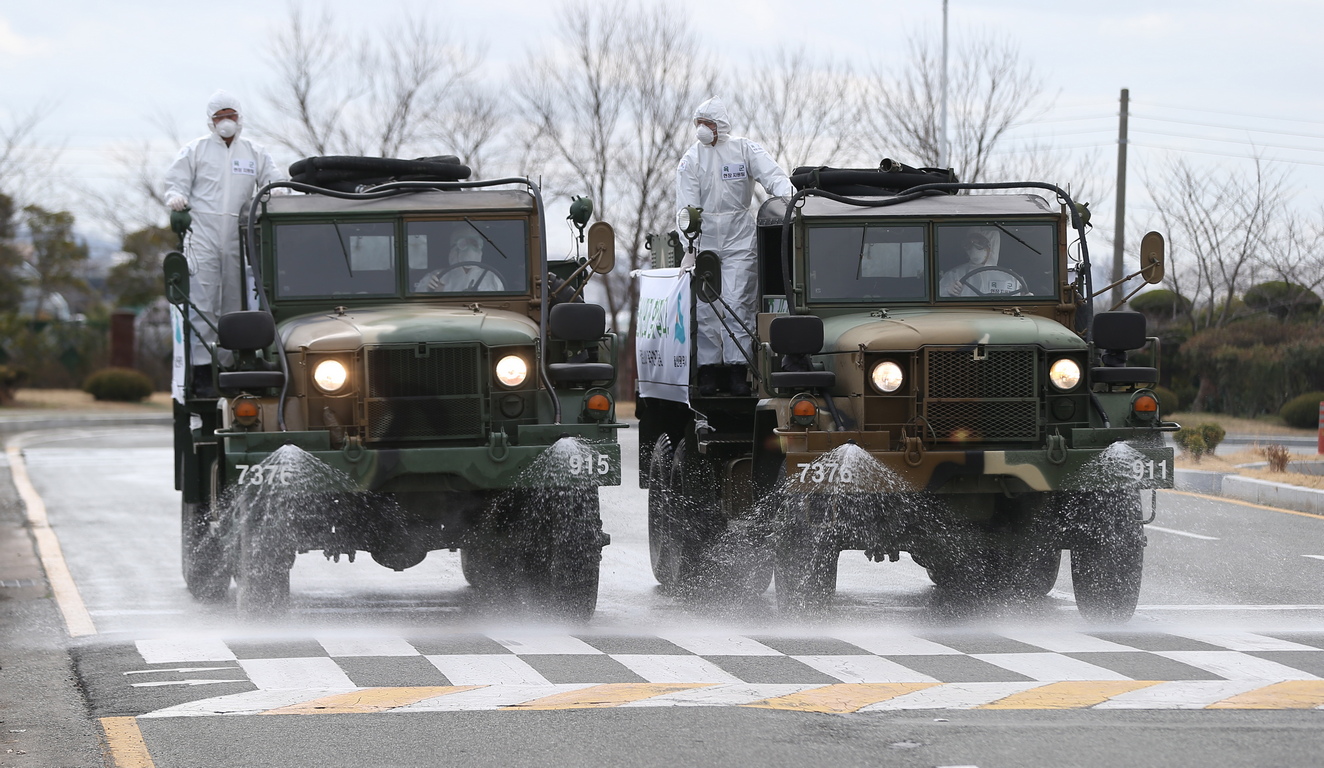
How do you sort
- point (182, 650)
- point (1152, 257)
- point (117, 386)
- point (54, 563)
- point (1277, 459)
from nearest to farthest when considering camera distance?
1. point (182, 650)
2. point (1152, 257)
3. point (54, 563)
4. point (1277, 459)
5. point (117, 386)

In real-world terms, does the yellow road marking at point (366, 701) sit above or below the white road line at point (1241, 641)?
above

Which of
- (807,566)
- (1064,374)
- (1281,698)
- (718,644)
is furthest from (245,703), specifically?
(1064,374)

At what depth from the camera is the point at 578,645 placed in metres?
9.23

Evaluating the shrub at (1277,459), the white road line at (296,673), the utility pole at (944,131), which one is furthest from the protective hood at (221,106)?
the utility pole at (944,131)

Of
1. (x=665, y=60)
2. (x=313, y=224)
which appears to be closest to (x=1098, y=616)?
(x=313, y=224)

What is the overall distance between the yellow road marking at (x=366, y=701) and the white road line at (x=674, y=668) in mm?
852

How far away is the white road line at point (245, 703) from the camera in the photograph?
7.41 metres

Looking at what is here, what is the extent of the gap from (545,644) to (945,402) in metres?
2.56

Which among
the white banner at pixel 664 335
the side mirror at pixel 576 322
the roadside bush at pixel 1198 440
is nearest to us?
the side mirror at pixel 576 322

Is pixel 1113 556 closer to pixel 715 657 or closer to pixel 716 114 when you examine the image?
pixel 715 657

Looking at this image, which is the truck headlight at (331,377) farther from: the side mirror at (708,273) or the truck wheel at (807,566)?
the truck wheel at (807,566)

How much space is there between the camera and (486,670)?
838cm

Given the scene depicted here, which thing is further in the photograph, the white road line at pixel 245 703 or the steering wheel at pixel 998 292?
the steering wheel at pixel 998 292

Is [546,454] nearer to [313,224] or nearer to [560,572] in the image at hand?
[560,572]
